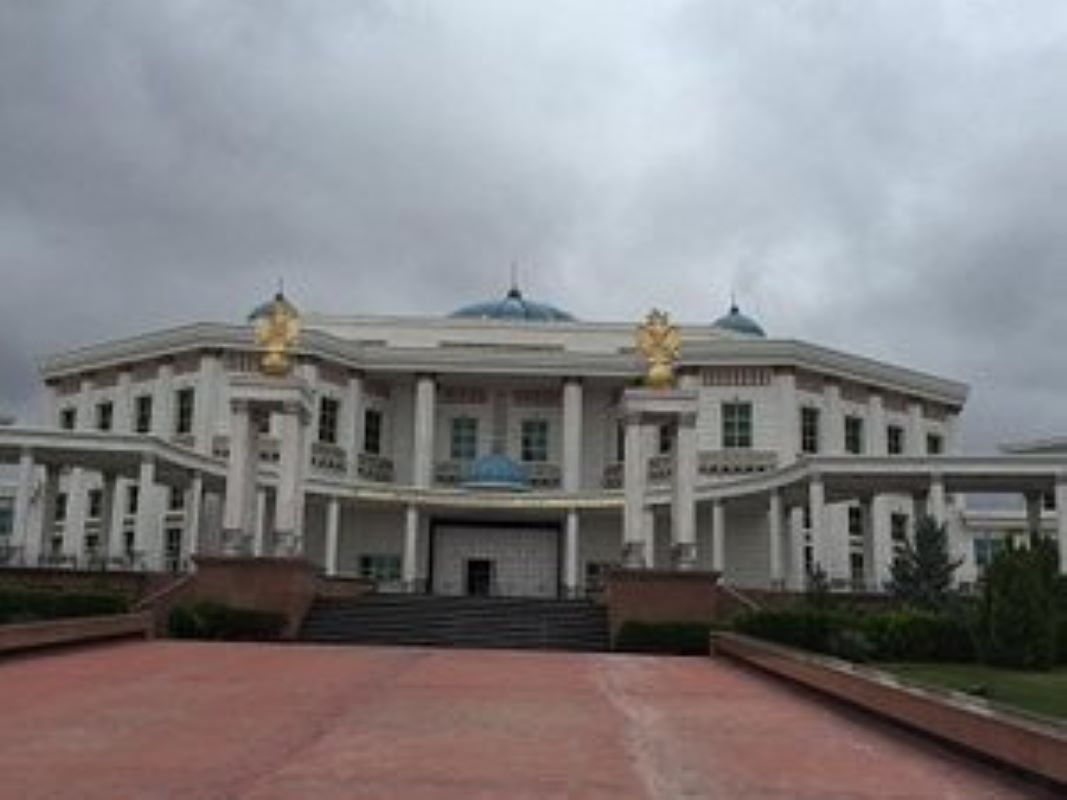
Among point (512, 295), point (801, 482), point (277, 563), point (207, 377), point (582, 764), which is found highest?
point (512, 295)

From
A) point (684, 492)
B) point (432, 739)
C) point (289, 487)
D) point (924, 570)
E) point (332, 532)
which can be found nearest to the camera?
point (432, 739)

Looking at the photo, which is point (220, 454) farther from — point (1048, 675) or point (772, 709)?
point (772, 709)

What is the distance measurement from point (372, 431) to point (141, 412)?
8.17 m

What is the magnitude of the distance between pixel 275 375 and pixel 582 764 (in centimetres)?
2331

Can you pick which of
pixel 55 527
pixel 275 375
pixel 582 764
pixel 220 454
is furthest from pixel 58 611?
pixel 55 527

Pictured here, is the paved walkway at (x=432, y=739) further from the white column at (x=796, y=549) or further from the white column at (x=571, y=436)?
the white column at (x=571, y=436)

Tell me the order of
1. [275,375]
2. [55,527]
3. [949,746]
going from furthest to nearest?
[55,527]
[275,375]
[949,746]

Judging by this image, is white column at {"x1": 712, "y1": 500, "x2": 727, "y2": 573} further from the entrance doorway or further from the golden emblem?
the golden emblem

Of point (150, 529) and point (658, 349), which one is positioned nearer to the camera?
point (658, 349)

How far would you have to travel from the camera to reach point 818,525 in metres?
38.5

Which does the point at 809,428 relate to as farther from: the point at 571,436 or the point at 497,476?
the point at 497,476

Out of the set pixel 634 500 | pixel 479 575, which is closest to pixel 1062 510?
pixel 634 500

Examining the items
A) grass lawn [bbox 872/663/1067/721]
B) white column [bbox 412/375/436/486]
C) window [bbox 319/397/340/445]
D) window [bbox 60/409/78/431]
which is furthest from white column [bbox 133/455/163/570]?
grass lawn [bbox 872/663/1067/721]

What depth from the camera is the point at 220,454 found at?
146ft
